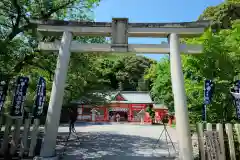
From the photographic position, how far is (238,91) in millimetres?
7832

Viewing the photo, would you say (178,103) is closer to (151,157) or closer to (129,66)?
(151,157)

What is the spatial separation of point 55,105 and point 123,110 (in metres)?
27.8

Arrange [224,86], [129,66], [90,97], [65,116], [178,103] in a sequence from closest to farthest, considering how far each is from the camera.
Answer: [178,103]
[224,86]
[90,97]
[65,116]
[129,66]

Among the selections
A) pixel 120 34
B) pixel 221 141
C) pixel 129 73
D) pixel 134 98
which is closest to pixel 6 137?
pixel 120 34

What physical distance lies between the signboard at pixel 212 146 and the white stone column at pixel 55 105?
15.4 feet

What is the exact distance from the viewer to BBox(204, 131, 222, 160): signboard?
238 inches

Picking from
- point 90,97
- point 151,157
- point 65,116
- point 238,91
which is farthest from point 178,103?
point 65,116

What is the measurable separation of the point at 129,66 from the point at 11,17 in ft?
120

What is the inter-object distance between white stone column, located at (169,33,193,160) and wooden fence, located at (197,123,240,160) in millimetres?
386

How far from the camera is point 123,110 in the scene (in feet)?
112

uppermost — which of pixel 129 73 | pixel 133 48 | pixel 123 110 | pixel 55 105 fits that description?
pixel 129 73

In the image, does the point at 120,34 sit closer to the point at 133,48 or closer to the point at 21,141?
the point at 133,48

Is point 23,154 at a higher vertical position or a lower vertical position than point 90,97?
lower

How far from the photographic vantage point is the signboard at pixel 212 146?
19.8ft
